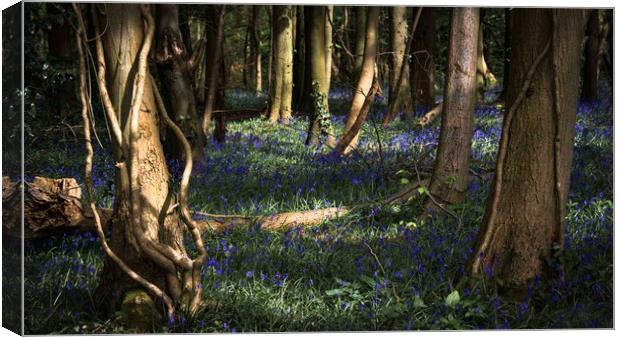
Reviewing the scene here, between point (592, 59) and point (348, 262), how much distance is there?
265 cm

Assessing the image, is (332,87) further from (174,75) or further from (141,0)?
(141,0)

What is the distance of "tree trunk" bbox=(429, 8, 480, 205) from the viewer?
718cm

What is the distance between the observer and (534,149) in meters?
5.06

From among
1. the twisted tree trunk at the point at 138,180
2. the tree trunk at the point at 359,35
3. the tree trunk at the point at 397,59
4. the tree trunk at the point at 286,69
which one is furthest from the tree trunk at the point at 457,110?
the tree trunk at the point at 359,35

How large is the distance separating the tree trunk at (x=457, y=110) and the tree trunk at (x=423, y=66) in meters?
5.67

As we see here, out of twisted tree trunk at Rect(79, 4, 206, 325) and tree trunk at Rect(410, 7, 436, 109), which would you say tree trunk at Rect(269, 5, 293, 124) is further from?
twisted tree trunk at Rect(79, 4, 206, 325)

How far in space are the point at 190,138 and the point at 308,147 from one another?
3074mm

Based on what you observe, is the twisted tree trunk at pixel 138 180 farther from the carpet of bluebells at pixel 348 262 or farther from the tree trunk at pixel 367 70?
the tree trunk at pixel 367 70

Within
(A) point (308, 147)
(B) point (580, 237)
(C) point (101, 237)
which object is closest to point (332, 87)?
(A) point (308, 147)

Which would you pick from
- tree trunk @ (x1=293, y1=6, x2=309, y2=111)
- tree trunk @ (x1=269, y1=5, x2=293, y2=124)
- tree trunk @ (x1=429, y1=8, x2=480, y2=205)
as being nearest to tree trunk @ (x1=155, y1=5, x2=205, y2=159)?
tree trunk @ (x1=429, y1=8, x2=480, y2=205)

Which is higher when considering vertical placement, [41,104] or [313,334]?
[41,104]

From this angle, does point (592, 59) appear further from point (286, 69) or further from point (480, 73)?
point (480, 73)

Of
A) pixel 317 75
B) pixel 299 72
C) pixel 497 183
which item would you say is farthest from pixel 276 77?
pixel 497 183

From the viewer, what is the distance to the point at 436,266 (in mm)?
5672
